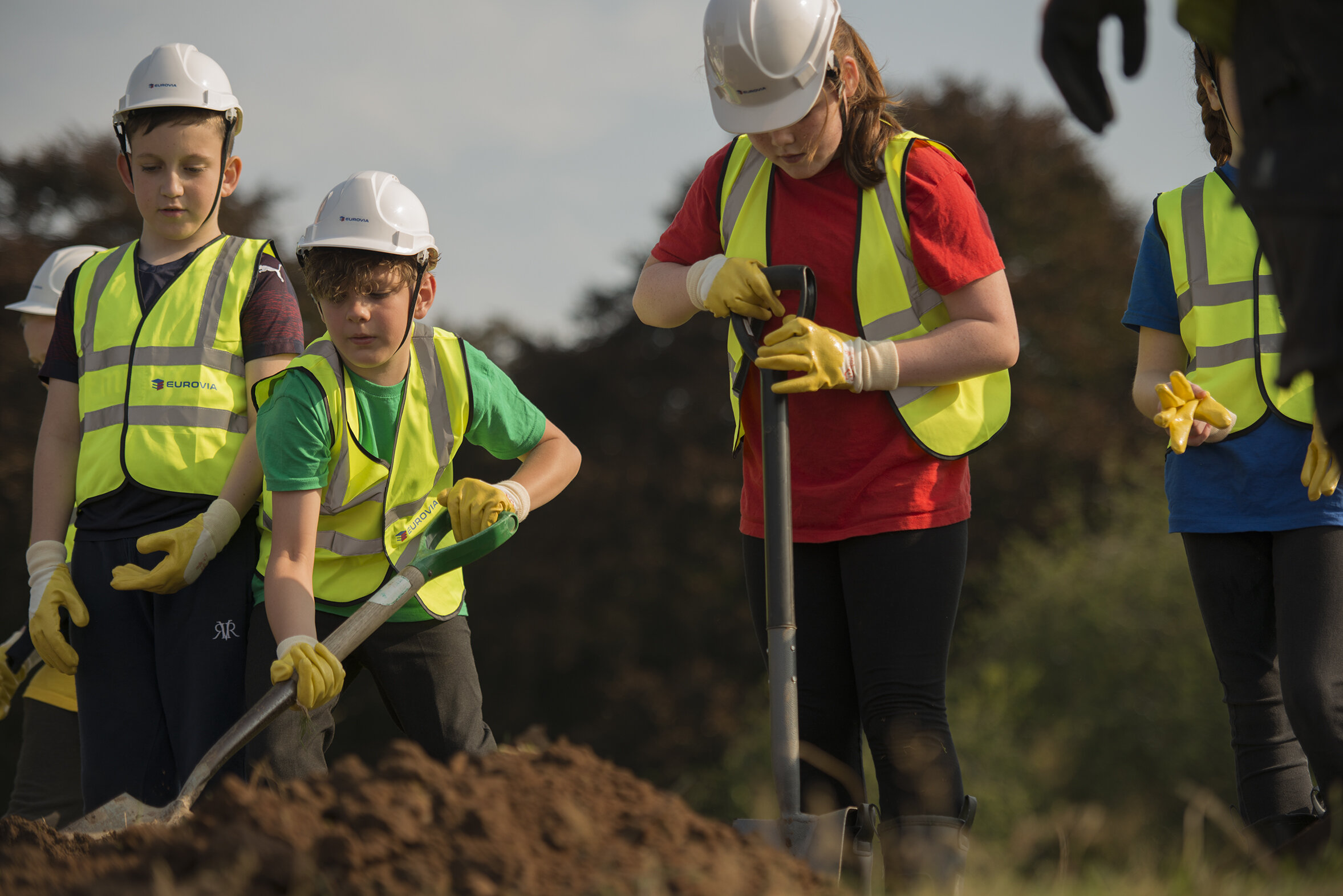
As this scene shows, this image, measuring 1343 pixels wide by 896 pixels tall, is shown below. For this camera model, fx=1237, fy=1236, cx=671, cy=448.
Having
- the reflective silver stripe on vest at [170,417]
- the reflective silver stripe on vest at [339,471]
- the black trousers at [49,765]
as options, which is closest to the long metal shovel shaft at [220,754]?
the reflective silver stripe on vest at [339,471]

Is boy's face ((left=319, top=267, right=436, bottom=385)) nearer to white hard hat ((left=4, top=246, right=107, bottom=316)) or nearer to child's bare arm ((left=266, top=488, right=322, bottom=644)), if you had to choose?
child's bare arm ((left=266, top=488, right=322, bottom=644))

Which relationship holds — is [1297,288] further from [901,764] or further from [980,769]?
[980,769]

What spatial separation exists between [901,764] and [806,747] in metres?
0.21

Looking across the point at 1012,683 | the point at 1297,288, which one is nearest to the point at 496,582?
the point at 1012,683

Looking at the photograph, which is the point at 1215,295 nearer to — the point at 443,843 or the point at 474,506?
the point at 474,506

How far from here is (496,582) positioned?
1625 centimetres

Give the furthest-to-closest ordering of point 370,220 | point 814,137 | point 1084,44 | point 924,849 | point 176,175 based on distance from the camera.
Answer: point 176,175 → point 370,220 → point 814,137 → point 924,849 → point 1084,44

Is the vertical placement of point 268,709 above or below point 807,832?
above

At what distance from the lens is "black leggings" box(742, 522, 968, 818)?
280 centimetres

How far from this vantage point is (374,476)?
344cm

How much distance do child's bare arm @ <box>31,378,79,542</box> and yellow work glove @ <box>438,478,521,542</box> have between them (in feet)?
4.44

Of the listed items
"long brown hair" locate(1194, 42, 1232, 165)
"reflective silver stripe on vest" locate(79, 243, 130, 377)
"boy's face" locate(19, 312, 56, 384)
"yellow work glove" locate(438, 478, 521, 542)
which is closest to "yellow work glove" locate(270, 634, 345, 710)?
"yellow work glove" locate(438, 478, 521, 542)

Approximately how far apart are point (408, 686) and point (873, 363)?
153 cm

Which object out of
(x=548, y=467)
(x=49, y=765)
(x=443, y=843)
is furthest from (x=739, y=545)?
(x=443, y=843)
